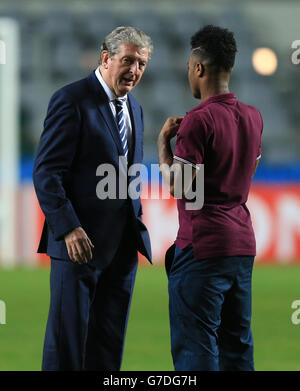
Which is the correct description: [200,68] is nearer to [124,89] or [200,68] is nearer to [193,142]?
[193,142]

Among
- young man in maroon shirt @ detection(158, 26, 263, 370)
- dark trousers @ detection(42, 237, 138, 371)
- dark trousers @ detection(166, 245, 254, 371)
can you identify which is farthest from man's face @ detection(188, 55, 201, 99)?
dark trousers @ detection(42, 237, 138, 371)

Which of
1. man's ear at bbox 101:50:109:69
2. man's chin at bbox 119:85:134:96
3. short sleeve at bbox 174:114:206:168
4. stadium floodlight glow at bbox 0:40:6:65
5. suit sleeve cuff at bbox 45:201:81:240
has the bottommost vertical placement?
suit sleeve cuff at bbox 45:201:81:240

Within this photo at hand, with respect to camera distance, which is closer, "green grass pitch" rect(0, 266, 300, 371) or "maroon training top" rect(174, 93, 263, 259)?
"maroon training top" rect(174, 93, 263, 259)

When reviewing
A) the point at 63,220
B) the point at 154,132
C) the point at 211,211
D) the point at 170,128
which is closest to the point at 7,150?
the point at 154,132

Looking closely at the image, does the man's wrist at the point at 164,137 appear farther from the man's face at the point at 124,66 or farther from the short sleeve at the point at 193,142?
the man's face at the point at 124,66

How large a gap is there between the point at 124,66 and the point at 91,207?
0.56 metres

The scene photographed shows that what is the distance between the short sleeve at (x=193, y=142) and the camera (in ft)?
8.73

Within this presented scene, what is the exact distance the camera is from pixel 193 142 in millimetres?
2660

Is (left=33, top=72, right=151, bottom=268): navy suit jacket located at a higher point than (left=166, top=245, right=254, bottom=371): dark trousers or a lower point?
higher

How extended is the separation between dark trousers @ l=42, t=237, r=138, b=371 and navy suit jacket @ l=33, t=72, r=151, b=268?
68mm

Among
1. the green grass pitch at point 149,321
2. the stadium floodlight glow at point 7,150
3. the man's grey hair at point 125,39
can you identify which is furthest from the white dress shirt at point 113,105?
the stadium floodlight glow at point 7,150

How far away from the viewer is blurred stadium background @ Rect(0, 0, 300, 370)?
21.0ft

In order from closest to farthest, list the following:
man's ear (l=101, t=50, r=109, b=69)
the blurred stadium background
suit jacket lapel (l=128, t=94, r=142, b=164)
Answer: man's ear (l=101, t=50, r=109, b=69), suit jacket lapel (l=128, t=94, r=142, b=164), the blurred stadium background

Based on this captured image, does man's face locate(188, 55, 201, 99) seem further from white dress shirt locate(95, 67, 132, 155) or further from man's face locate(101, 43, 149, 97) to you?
white dress shirt locate(95, 67, 132, 155)
